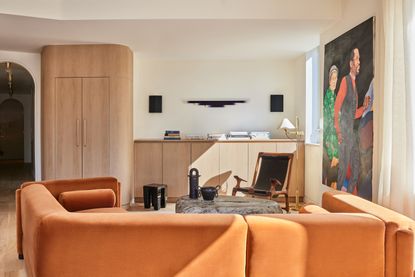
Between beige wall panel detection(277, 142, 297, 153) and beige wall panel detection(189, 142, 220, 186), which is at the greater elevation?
beige wall panel detection(277, 142, 297, 153)

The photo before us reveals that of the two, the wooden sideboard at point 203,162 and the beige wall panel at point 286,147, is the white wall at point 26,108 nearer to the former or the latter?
the wooden sideboard at point 203,162

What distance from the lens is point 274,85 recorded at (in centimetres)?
705

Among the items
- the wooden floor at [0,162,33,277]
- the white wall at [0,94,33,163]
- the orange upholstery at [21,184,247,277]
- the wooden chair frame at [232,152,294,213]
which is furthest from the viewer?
the white wall at [0,94,33,163]

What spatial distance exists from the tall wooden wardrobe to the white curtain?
3981 millimetres

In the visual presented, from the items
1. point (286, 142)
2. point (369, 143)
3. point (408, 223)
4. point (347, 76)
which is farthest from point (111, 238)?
point (286, 142)

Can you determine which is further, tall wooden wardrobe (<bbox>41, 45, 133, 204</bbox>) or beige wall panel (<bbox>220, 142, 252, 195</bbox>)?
beige wall panel (<bbox>220, 142, 252, 195</bbox>)

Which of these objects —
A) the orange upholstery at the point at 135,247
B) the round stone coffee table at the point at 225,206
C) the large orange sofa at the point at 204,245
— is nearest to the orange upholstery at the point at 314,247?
the large orange sofa at the point at 204,245

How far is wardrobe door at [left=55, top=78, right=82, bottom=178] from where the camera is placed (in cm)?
596

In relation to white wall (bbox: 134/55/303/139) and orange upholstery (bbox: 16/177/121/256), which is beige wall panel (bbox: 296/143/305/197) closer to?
white wall (bbox: 134/55/303/139)

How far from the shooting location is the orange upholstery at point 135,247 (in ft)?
6.62

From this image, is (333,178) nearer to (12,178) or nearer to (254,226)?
(254,226)

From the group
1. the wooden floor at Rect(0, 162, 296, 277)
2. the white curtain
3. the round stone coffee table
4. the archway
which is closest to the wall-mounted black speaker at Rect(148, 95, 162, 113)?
the wooden floor at Rect(0, 162, 296, 277)

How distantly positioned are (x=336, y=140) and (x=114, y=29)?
10.6 feet

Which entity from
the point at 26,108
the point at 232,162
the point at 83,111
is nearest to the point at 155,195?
the point at 232,162
